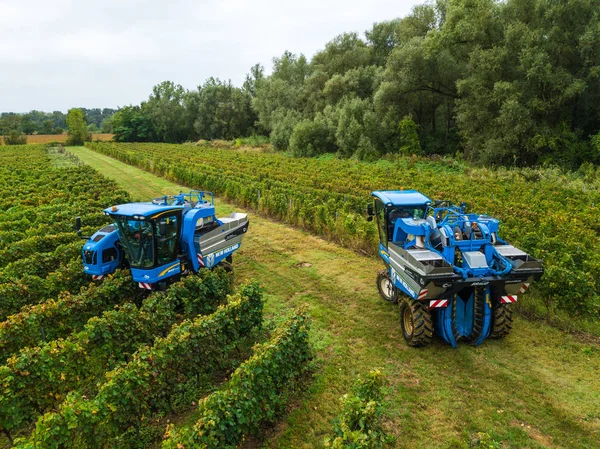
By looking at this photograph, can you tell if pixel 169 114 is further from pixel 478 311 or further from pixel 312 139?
pixel 478 311

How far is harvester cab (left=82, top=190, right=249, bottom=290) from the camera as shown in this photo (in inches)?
374

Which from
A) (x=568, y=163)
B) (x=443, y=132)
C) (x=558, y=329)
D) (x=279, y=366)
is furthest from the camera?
(x=443, y=132)

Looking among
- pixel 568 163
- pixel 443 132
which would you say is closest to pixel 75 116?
pixel 443 132

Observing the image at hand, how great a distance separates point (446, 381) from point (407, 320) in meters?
1.67

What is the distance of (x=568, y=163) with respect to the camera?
28641 millimetres

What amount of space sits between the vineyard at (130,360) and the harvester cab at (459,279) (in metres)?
2.58

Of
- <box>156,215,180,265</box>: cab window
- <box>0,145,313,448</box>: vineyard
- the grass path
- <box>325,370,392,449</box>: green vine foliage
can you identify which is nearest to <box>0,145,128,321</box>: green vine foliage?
<box>0,145,313,448</box>: vineyard

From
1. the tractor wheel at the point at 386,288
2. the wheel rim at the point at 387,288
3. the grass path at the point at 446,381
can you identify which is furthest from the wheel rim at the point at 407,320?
the wheel rim at the point at 387,288

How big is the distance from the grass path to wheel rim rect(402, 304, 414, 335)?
39 centimetres

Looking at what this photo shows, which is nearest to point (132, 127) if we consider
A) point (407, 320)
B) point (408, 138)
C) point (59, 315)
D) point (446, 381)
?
point (408, 138)

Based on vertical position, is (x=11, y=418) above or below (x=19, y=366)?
below

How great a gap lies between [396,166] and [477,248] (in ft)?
89.3

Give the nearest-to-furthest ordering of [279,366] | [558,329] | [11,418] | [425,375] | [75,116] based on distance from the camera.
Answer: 1. [11,418]
2. [279,366]
3. [425,375]
4. [558,329]
5. [75,116]

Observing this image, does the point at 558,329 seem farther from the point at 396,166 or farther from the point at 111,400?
the point at 396,166
